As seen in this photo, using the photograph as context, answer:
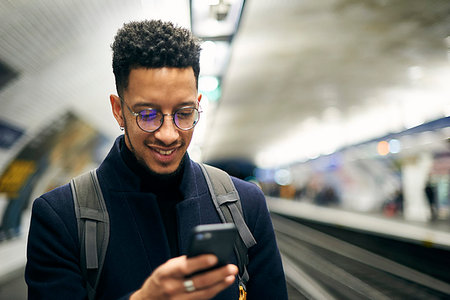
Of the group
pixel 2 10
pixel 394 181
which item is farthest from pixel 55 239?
pixel 394 181

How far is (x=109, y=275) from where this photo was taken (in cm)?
144

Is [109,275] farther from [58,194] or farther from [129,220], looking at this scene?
[58,194]

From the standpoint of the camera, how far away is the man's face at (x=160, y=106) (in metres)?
1.45

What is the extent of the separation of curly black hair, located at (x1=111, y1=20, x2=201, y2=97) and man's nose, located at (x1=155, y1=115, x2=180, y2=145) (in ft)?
0.67

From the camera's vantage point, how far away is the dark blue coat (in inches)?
54.8

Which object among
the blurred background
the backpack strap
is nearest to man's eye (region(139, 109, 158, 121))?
the backpack strap

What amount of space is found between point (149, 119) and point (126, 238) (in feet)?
1.49

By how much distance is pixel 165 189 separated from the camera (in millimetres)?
1654

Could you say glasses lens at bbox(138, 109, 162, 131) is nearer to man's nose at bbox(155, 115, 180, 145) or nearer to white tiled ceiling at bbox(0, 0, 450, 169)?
man's nose at bbox(155, 115, 180, 145)

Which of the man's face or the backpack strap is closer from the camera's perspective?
the man's face

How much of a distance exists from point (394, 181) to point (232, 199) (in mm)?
22824

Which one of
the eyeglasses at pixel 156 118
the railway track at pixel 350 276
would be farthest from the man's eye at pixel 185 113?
the railway track at pixel 350 276

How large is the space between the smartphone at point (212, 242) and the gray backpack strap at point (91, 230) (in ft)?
1.60

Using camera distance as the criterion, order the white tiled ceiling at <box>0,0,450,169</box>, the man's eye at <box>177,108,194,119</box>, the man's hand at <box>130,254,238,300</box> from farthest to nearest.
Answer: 1. the white tiled ceiling at <box>0,0,450,169</box>
2. the man's eye at <box>177,108,194,119</box>
3. the man's hand at <box>130,254,238,300</box>
